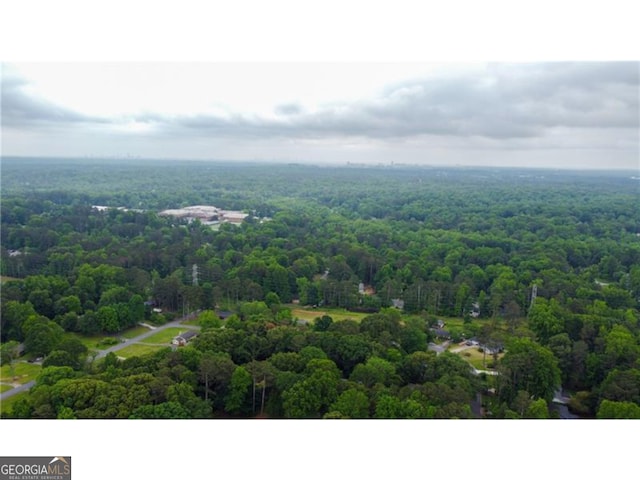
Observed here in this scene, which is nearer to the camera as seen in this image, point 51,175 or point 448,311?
point 448,311

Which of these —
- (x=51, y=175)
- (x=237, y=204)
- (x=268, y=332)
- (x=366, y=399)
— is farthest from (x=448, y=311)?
(x=51, y=175)

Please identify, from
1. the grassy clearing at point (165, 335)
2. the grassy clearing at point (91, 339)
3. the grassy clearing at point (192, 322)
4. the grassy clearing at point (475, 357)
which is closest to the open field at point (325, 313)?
the grassy clearing at point (192, 322)

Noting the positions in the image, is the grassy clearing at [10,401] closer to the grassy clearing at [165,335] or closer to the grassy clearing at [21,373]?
the grassy clearing at [21,373]

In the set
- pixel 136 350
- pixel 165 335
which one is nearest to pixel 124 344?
pixel 136 350

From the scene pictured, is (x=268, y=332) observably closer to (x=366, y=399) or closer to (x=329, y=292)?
(x=366, y=399)

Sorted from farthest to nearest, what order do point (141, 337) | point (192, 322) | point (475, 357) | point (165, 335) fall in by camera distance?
point (192, 322), point (165, 335), point (141, 337), point (475, 357)

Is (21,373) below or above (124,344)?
above
